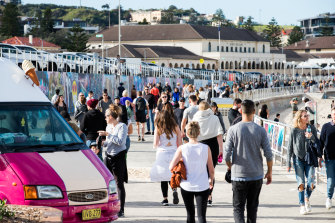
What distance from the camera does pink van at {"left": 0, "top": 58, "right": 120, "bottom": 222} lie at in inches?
331

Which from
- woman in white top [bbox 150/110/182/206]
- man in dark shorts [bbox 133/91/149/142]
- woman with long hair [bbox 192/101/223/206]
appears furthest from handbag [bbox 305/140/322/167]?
man in dark shorts [bbox 133/91/149/142]

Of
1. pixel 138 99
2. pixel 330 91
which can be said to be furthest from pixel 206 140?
pixel 330 91

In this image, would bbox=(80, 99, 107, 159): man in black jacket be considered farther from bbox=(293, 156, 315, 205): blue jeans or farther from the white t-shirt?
the white t-shirt

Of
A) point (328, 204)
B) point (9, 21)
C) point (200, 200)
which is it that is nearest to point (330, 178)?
point (328, 204)

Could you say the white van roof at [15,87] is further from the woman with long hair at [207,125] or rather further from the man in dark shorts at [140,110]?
the man in dark shorts at [140,110]

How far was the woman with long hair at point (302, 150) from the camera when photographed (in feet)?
36.5

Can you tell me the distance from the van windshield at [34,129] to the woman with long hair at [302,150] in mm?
3580

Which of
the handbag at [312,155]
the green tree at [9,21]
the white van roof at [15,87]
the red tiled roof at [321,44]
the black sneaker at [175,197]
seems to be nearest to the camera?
the white van roof at [15,87]

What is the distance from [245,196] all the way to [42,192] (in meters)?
2.50

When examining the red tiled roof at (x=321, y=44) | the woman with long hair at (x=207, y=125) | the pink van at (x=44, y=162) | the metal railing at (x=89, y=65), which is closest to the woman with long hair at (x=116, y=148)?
the pink van at (x=44, y=162)

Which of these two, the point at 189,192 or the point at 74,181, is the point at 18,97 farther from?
the point at 189,192

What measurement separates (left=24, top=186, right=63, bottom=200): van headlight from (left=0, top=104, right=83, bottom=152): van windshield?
0.81m

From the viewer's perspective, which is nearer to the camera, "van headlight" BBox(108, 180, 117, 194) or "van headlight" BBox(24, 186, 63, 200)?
"van headlight" BBox(24, 186, 63, 200)

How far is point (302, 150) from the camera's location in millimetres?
11102
